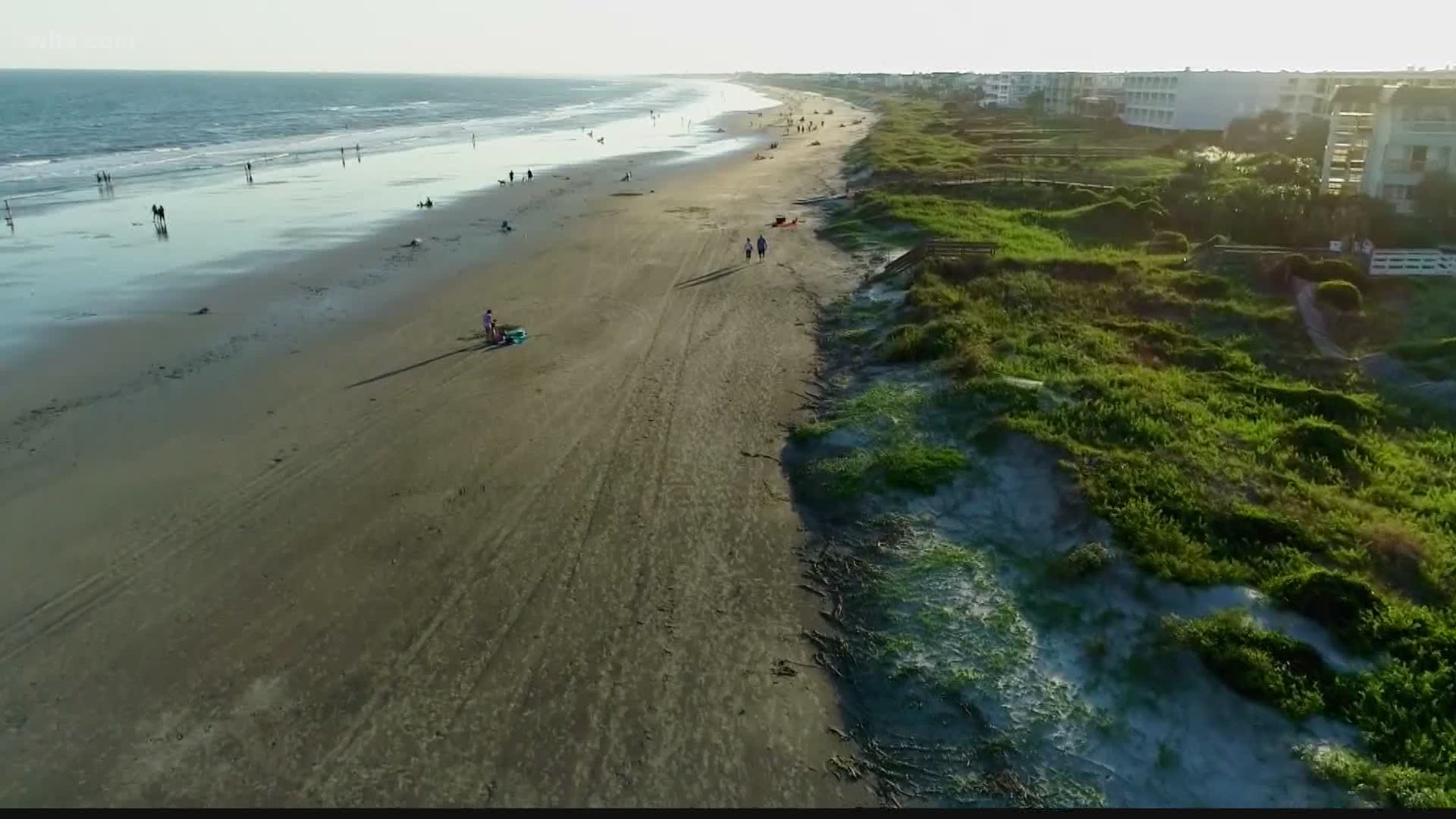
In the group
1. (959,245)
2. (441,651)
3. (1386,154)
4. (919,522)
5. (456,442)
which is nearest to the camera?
(441,651)

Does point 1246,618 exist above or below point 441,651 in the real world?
above

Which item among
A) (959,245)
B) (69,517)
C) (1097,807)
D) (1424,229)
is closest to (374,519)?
(69,517)

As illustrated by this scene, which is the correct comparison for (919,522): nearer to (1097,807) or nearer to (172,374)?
(1097,807)

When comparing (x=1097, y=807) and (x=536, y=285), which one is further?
(x=536, y=285)

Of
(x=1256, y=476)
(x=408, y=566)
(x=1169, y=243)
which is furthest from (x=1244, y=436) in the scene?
(x=1169, y=243)

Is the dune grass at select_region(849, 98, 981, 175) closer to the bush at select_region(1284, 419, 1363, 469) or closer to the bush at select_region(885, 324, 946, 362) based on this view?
the bush at select_region(885, 324, 946, 362)

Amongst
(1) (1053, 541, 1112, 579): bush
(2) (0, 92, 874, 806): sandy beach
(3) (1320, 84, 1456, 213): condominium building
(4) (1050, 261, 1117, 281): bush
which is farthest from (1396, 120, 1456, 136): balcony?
(1) (1053, 541, 1112, 579): bush
